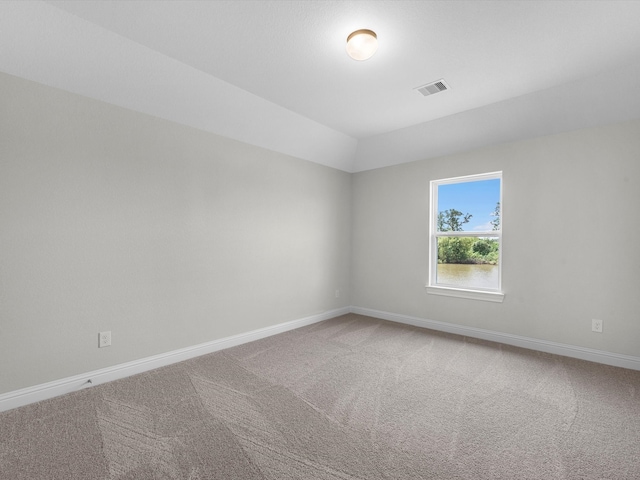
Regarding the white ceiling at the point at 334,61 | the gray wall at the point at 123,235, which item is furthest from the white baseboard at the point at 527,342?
the white ceiling at the point at 334,61

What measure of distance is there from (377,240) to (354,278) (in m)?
0.74

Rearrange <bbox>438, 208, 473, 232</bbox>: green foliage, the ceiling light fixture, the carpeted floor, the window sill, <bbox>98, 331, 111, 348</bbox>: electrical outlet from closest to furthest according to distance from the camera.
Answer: the carpeted floor → the ceiling light fixture → <bbox>98, 331, 111, 348</bbox>: electrical outlet → the window sill → <bbox>438, 208, 473, 232</bbox>: green foliage

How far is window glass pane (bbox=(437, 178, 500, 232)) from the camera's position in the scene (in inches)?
146

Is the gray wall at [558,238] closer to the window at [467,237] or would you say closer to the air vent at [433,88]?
the window at [467,237]

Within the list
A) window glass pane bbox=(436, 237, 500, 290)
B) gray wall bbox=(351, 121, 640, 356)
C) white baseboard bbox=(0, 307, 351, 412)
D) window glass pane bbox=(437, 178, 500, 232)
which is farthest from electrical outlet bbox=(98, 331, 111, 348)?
window glass pane bbox=(437, 178, 500, 232)

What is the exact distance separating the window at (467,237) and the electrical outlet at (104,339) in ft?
11.7

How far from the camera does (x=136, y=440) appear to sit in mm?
1751

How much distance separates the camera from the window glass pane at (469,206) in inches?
146

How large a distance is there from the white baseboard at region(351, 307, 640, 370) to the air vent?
8.99 ft

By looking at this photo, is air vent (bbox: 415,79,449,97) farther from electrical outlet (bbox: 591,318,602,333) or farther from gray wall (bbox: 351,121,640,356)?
electrical outlet (bbox: 591,318,602,333)

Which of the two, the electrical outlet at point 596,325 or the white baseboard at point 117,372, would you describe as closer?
the white baseboard at point 117,372

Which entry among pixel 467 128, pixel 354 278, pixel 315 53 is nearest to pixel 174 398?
pixel 315 53

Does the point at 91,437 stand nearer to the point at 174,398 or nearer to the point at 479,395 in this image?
the point at 174,398

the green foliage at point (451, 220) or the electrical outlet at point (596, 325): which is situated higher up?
the green foliage at point (451, 220)
